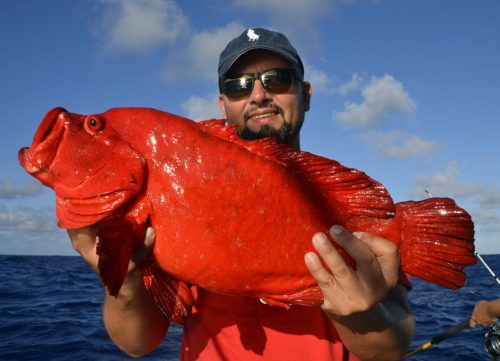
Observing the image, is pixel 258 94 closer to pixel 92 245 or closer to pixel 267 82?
pixel 267 82

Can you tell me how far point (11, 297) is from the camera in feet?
45.3

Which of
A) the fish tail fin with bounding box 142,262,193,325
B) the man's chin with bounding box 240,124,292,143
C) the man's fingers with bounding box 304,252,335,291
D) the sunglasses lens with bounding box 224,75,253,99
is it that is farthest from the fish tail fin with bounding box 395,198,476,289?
the sunglasses lens with bounding box 224,75,253,99

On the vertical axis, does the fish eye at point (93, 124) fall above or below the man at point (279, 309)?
above

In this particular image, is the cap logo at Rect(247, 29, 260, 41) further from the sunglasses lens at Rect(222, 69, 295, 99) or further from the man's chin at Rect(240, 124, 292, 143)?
the man's chin at Rect(240, 124, 292, 143)

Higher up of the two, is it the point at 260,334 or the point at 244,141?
→ the point at 244,141

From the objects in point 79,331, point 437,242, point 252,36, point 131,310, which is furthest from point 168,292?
point 79,331

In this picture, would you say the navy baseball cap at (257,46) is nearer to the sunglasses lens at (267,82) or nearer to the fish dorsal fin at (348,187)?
the sunglasses lens at (267,82)

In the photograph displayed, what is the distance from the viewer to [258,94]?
3.72m

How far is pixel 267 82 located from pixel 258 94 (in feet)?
0.53

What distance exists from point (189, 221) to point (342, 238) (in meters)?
0.85

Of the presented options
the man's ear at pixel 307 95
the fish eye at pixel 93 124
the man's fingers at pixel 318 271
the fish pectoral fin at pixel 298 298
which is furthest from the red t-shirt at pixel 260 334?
the man's ear at pixel 307 95

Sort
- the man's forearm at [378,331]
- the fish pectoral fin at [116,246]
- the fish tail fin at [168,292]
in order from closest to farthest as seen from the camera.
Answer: the fish pectoral fin at [116,246] < the fish tail fin at [168,292] < the man's forearm at [378,331]

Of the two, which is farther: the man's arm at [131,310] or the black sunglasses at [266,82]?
the black sunglasses at [266,82]

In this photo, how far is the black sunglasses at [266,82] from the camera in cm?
378
